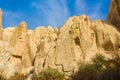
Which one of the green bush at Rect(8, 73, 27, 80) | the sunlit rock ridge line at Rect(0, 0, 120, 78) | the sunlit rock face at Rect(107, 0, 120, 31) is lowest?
the green bush at Rect(8, 73, 27, 80)

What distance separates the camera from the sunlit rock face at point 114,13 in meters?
83.8

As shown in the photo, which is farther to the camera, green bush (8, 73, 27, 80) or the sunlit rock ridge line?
green bush (8, 73, 27, 80)

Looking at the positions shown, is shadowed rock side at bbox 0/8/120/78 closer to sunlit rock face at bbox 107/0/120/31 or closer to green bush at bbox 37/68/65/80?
sunlit rock face at bbox 107/0/120/31

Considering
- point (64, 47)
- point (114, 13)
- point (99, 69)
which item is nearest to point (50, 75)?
point (99, 69)

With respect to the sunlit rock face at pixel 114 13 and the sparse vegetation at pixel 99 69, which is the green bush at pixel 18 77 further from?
the sunlit rock face at pixel 114 13

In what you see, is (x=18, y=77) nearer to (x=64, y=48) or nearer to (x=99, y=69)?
(x=64, y=48)

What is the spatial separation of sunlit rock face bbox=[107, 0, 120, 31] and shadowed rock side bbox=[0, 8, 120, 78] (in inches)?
84.2

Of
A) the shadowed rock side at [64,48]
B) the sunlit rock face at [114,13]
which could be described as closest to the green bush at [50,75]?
the shadowed rock side at [64,48]

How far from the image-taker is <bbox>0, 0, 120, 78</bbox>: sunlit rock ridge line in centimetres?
7712

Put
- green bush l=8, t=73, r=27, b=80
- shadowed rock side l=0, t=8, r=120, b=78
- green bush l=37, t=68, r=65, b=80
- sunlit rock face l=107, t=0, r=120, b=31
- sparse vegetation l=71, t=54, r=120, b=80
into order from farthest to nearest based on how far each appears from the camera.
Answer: sunlit rock face l=107, t=0, r=120, b=31 → green bush l=8, t=73, r=27, b=80 → shadowed rock side l=0, t=8, r=120, b=78 → green bush l=37, t=68, r=65, b=80 → sparse vegetation l=71, t=54, r=120, b=80

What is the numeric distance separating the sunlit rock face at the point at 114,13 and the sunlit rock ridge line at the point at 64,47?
24 centimetres

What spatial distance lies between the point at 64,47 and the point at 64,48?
0.28 meters

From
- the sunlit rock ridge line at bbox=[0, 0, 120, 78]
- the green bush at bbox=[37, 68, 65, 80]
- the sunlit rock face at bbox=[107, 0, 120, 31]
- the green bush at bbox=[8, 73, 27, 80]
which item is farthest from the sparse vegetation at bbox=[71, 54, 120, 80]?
the sunlit rock face at bbox=[107, 0, 120, 31]

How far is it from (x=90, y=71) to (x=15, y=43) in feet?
101
